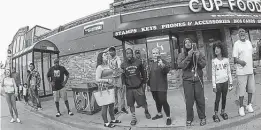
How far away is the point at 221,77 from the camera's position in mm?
3803

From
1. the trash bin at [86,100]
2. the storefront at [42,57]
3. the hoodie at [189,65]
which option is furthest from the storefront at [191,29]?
the hoodie at [189,65]

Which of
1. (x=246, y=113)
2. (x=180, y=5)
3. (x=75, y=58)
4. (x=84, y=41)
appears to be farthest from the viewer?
(x=75, y=58)

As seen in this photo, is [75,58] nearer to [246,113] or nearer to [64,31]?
[64,31]

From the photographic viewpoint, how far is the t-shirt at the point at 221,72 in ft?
12.5

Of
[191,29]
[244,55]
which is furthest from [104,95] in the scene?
[191,29]

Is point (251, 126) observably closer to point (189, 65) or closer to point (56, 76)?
point (189, 65)

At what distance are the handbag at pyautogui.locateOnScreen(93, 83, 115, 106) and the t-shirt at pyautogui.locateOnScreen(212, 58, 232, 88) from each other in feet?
7.89

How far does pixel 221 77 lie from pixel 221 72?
12cm

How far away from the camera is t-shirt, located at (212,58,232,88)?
381cm

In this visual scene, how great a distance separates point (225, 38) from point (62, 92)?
930 centimetres

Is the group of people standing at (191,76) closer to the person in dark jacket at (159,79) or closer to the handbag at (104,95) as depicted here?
the person in dark jacket at (159,79)

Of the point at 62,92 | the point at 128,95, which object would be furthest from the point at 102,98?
the point at 62,92

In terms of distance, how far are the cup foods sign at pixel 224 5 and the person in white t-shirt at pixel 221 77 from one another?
18.2 ft

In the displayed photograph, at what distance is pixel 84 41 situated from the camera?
36.3ft
